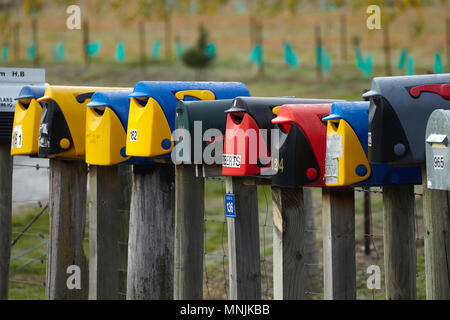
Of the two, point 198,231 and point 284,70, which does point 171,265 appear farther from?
point 284,70

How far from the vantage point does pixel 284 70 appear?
19.7 m

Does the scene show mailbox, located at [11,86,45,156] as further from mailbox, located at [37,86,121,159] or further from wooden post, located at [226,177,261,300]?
wooden post, located at [226,177,261,300]

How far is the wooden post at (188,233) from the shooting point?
430 centimetres

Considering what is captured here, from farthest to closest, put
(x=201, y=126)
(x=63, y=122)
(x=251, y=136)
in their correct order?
(x=63, y=122) → (x=201, y=126) → (x=251, y=136)

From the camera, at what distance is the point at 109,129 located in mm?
4438

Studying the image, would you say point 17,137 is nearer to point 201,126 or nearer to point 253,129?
point 201,126

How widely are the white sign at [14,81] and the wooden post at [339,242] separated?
8.34ft

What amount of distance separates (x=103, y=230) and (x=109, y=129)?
27.1 inches

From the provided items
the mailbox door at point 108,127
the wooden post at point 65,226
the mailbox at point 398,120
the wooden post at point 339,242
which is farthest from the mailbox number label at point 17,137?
the mailbox at point 398,120

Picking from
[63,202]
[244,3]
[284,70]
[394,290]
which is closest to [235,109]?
[394,290]

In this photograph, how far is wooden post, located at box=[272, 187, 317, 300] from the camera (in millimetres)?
3645

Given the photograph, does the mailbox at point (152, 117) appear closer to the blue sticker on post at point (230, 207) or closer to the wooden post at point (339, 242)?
the blue sticker on post at point (230, 207)

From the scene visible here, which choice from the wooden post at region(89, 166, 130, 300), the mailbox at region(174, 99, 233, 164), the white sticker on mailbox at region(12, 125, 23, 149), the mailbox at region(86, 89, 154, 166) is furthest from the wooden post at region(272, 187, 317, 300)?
the white sticker on mailbox at region(12, 125, 23, 149)

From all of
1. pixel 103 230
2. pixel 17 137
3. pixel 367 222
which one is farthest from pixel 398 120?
pixel 367 222
